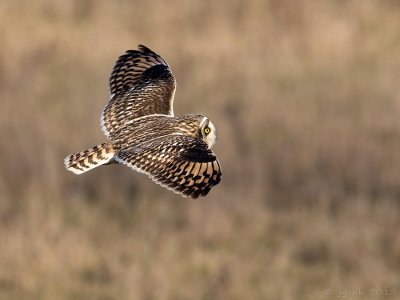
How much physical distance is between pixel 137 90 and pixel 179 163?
1.26 meters

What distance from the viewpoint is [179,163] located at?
5.36m

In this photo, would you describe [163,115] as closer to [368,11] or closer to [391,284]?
[391,284]

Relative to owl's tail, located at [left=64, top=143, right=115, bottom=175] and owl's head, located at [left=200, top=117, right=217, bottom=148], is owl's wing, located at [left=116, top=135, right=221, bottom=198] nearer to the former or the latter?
owl's tail, located at [left=64, top=143, right=115, bottom=175]

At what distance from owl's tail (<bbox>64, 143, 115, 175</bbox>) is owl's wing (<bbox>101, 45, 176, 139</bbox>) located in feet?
1.16

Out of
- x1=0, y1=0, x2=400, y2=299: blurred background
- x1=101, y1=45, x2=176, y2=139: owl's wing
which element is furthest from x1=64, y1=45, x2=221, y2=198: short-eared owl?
x1=0, y1=0, x2=400, y2=299: blurred background

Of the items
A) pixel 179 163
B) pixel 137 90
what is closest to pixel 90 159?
pixel 179 163

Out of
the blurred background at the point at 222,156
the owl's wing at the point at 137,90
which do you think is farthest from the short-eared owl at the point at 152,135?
the blurred background at the point at 222,156

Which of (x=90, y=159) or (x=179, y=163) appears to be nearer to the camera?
(x=179, y=163)

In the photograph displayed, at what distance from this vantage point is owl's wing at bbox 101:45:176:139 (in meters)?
6.28

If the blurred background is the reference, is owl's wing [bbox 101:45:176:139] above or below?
above

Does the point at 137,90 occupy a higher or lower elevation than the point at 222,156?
higher

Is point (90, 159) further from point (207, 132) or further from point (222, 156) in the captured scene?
point (222, 156)

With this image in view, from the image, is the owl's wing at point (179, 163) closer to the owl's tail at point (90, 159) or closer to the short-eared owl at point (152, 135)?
the short-eared owl at point (152, 135)

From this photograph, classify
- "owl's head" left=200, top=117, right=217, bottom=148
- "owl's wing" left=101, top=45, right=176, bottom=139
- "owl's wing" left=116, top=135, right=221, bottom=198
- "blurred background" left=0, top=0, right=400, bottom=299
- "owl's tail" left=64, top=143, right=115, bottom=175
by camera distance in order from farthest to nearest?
"blurred background" left=0, top=0, right=400, bottom=299
"owl's wing" left=101, top=45, right=176, bottom=139
"owl's head" left=200, top=117, right=217, bottom=148
"owl's tail" left=64, top=143, right=115, bottom=175
"owl's wing" left=116, top=135, right=221, bottom=198
